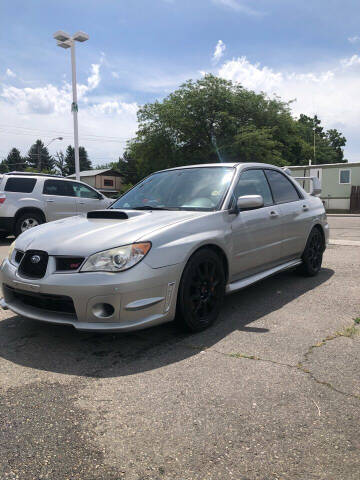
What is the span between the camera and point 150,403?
2.36 meters

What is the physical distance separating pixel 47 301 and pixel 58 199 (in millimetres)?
7655

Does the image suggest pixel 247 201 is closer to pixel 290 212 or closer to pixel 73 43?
pixel 290 212

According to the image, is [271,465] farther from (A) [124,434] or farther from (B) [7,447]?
(B) [7,447]

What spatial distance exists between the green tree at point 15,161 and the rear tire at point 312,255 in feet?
377

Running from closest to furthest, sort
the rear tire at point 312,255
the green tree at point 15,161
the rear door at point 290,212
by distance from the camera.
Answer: the rear door at point 290,212, the rear tire at point 312,255, the green tree at point 15,161

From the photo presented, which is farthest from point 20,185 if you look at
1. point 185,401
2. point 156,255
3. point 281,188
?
point 185,401

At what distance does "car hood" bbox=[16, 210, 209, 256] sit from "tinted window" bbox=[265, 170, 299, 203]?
1602 mm

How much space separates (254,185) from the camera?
4559 mm

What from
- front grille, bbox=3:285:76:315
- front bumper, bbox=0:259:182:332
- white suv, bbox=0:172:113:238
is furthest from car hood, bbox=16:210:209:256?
white suv, bbox=0:172:113:238

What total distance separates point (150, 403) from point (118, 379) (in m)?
0.39

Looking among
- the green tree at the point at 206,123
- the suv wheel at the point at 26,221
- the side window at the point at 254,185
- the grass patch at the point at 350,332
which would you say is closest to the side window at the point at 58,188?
the suv wheel at the point at 26,221

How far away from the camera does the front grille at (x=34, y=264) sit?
10.4ft

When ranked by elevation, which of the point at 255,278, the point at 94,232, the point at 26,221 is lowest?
the point at 255,278

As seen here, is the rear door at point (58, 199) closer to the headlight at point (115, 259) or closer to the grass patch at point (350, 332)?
the headlight at point (115, 259)
